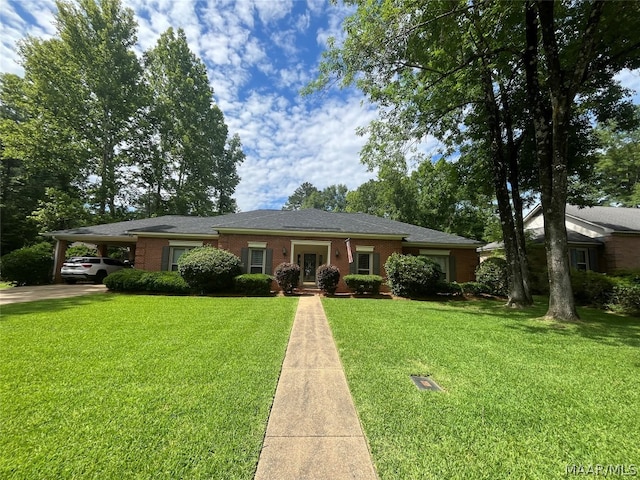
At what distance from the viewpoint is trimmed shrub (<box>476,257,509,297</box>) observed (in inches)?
548

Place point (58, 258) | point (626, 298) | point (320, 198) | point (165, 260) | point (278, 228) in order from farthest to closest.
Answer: point (320, 198) < point (58, 258) < point (165, 260) < point (278, 228) < point (626, 298)

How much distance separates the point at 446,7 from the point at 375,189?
30.7 meters

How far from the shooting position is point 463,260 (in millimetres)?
16391

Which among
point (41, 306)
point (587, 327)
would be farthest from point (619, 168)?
point (41, 306)

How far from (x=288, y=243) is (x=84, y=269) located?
12.1m

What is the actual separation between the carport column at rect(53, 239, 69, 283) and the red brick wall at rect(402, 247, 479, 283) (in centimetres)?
2087

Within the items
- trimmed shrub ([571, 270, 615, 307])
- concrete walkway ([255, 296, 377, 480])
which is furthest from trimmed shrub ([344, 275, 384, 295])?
trimmed shrub ([571, 270, 615, 307])

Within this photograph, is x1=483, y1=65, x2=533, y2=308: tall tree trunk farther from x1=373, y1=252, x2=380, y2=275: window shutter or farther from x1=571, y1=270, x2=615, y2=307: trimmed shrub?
x1=373, y1=252, x2=380, y2=275: window shutter

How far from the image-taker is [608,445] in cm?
248

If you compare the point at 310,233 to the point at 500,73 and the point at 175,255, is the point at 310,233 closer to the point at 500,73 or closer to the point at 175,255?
the point at 175,255

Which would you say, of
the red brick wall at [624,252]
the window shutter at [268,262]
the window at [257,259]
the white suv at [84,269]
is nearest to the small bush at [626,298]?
the red brick wall at [624,252]

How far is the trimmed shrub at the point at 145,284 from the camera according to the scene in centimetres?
1222

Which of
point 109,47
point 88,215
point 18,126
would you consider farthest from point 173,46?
point 88,215

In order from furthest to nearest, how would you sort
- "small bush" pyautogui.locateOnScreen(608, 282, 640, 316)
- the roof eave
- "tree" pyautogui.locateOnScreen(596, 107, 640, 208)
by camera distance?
"tree" pyautogui.locateOnScreen(596, 107, 640, 208), the roof eave, "small bush" pyautogui.locateOnScreen(608, 282, 640, 316)
